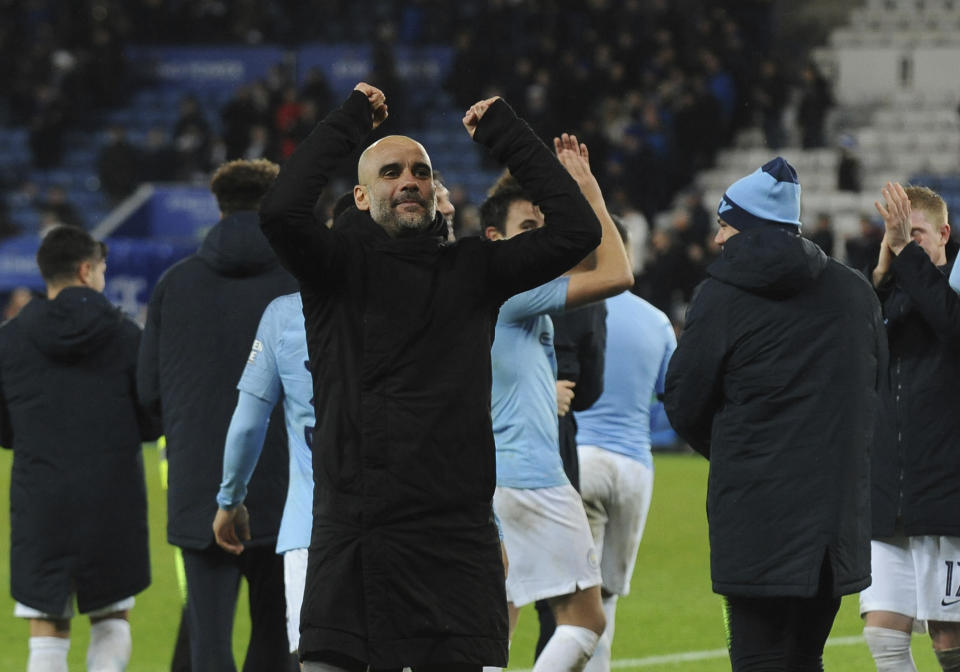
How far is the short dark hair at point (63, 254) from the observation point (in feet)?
21.1

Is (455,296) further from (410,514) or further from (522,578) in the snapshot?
(522,578)

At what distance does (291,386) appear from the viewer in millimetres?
5293

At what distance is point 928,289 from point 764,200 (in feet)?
2.74

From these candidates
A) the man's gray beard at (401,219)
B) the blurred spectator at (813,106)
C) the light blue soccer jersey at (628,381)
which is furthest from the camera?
the blurred spectator at (813,106)

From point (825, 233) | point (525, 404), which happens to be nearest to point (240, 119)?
point (825, 233)

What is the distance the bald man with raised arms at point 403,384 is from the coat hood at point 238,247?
1570 mm

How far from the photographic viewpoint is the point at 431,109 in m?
27.7

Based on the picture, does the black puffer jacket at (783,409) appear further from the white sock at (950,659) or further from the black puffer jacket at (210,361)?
the black puffer jacket at (210,361)

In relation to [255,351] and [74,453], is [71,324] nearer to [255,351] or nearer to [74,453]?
[74,453]

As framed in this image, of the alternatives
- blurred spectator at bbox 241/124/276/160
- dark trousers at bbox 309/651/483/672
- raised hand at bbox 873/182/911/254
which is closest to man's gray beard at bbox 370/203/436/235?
dark trousers at bbox 309/651/483/672

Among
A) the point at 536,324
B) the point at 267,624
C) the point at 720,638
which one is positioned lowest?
the point at 720,638

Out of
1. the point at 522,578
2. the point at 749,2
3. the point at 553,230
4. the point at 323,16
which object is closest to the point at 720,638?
the point at 522,578

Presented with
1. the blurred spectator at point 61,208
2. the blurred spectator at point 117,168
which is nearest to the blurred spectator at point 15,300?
the blurred spectator at point 61,208

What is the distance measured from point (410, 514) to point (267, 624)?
1.82m
